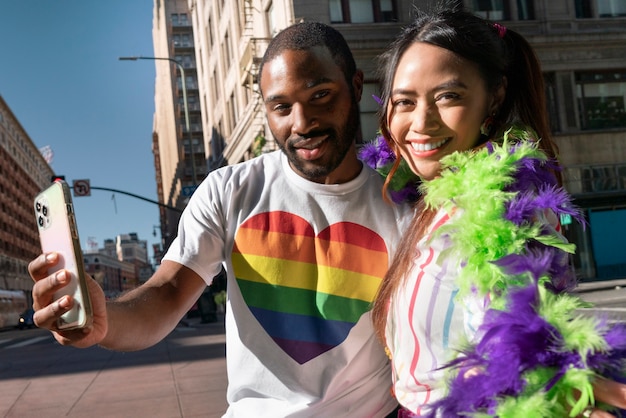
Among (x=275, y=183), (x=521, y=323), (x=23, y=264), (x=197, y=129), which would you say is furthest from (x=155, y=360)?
(x=23, y=264)

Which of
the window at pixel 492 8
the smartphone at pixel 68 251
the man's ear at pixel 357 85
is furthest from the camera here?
the window at pixel 492 8

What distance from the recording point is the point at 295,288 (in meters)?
2.12

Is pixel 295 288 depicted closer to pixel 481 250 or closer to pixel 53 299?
pixel 481 250

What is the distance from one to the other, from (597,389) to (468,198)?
1.85ft

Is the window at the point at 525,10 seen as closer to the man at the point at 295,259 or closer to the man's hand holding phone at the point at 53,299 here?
the man at the point at 295,259

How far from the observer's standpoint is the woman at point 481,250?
1.52 meters

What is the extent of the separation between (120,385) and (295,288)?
8.18 meters

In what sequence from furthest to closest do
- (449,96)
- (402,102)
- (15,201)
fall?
1. (15,201)
2. (402,102)
3. (449,96)

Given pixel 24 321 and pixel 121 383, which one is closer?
pixel 121 383

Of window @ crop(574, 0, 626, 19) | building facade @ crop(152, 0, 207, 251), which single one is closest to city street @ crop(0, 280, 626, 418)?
window @ crop(574, 0, 626, 19)

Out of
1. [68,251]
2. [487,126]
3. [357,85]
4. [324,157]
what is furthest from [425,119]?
[68,251]

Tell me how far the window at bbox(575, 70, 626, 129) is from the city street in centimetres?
1009

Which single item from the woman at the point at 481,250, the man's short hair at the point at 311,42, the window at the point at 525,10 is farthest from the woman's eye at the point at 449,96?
the window at the point at 525,10

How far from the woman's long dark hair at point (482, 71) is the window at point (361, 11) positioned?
20.0 metres
